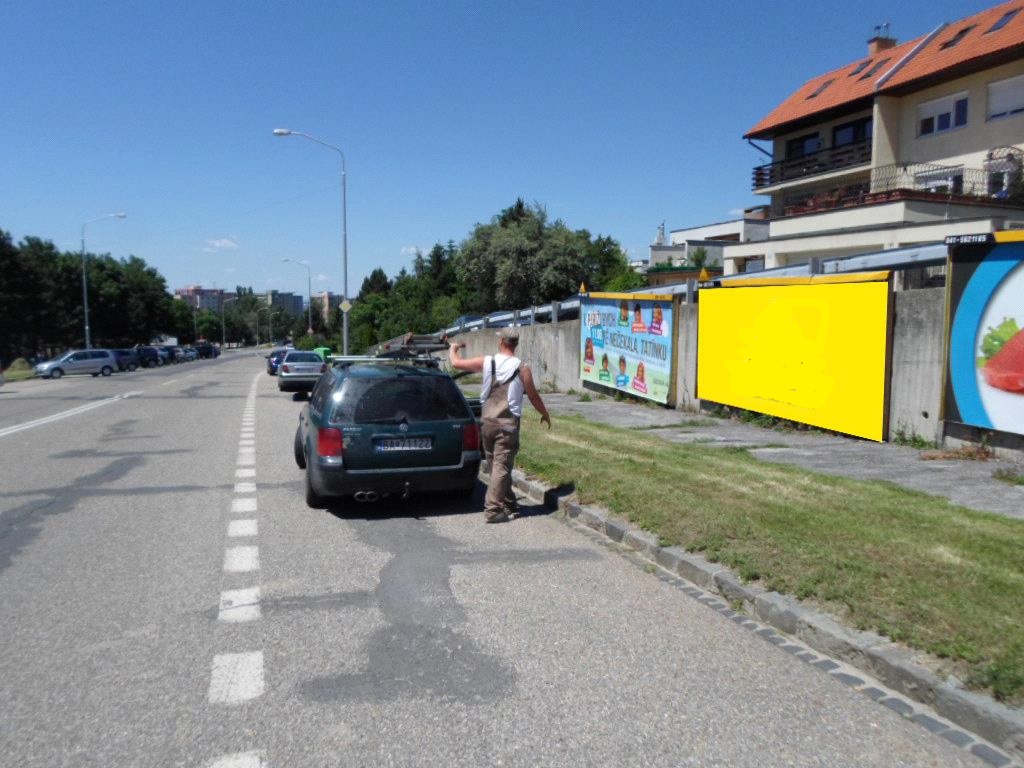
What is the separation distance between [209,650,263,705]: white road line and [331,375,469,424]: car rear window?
398 centimetres

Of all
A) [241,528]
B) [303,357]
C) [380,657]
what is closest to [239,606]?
[380,657]

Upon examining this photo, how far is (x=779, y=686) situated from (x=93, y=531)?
6.40 meters

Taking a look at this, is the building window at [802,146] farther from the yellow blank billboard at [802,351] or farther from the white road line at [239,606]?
the white road line at [239,606]

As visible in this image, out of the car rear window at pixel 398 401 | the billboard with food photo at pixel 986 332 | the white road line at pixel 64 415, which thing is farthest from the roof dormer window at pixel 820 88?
the car rear window at pixel 398 401

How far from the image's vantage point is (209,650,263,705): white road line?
13.8ft

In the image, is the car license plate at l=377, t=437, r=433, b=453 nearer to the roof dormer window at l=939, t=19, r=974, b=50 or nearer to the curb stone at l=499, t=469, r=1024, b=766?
the curb stone at l=499, t=469, r=1024, b=766

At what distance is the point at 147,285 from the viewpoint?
329 feet

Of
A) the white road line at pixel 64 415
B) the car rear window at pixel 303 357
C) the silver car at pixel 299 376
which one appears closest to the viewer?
the white road line at pixel 64 415

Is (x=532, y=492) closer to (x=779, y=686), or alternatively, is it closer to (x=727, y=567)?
(x=727, y=567)

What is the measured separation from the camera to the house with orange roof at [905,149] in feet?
100

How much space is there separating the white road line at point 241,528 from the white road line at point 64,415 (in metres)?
10.3

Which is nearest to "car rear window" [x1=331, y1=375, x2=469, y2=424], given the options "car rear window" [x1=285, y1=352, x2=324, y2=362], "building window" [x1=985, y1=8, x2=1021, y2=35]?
"car rear window" [x1=285, y1=352, x2=324, y2=362]

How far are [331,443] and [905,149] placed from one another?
35001 millimetres

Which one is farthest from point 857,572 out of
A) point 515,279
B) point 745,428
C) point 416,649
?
point 515,279
